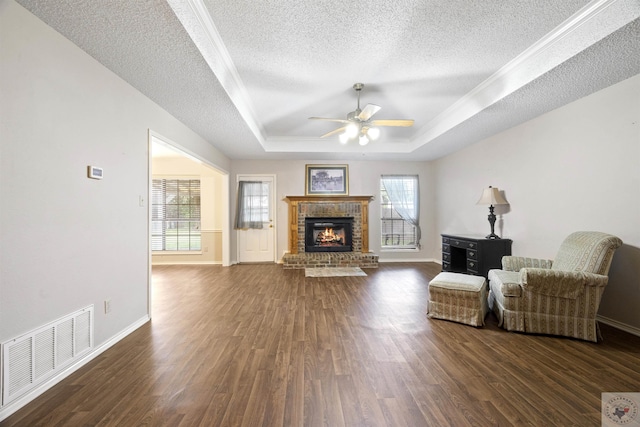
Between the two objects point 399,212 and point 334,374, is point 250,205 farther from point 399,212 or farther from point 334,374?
point 334,374

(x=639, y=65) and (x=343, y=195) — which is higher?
(x=639, y=65)

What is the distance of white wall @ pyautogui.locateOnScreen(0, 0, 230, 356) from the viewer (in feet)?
5.55

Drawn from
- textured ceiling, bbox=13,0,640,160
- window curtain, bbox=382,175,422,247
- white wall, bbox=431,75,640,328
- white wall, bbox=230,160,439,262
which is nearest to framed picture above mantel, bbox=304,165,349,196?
white wall, bbox=230,160,439,262

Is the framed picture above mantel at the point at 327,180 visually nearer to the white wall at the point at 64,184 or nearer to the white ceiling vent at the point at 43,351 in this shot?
the white wall at the point at 64,184

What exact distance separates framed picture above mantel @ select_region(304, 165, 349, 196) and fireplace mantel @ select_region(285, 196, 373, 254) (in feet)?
0.65

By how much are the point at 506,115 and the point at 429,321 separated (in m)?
2.93

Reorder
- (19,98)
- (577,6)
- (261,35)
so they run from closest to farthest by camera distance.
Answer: (19,98) < (577,6) < (261,35)

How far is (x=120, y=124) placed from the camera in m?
2.66

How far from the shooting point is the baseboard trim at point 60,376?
5.40ft

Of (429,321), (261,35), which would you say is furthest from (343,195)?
(261,35)

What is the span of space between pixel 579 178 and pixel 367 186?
406cm

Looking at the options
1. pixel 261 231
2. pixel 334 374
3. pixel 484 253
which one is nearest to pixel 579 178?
pixel 484 253

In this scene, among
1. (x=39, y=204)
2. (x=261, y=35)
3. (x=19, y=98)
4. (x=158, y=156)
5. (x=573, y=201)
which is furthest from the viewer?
(x=158, y=156)

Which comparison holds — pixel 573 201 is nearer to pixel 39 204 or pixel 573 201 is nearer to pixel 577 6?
pixel 577 6
